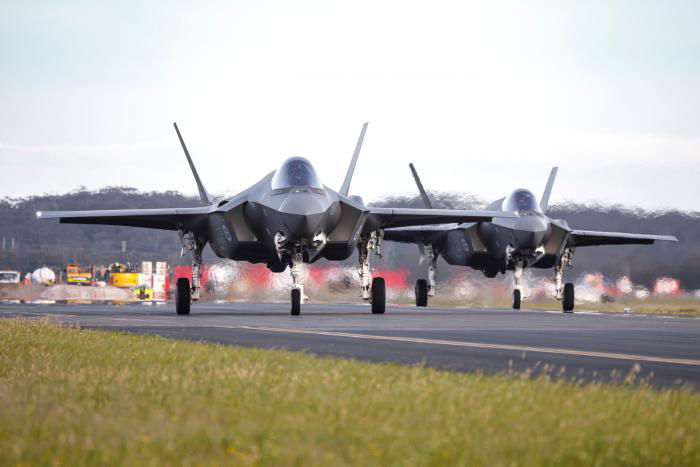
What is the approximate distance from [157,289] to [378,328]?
43524 millimetres

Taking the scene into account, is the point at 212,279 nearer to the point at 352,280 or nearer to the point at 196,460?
the point at 352,280

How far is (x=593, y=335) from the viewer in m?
17.1

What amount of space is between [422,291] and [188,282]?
45.0ft

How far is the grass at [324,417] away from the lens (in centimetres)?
504

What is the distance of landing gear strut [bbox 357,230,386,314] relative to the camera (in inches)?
1117

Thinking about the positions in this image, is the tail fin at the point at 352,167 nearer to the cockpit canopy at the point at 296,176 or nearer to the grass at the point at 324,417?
the cockpit canopy at the point at 296,176

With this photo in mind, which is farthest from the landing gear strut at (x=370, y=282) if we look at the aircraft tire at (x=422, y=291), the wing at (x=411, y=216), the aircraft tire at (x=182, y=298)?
the aircraft tire at (x=422, y=291)

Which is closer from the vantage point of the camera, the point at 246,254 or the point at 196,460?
the point at 196,460

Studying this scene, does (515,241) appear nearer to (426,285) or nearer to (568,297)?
(568,297)

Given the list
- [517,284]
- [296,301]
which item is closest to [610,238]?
[517,284]

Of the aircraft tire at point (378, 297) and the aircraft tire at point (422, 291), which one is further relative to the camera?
the aircraft tire at point (422, 291)

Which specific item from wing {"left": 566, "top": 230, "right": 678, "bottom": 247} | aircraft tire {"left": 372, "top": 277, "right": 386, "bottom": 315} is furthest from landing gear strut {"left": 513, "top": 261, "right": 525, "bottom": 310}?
aircraft tire {"left": 372, "top": 277, "right": 386, "bottom": 315}

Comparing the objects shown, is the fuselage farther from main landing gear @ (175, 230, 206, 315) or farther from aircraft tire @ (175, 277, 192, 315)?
aircraft tire @ (175, 277, 192, 315)

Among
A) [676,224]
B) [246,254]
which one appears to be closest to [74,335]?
[246,254]
